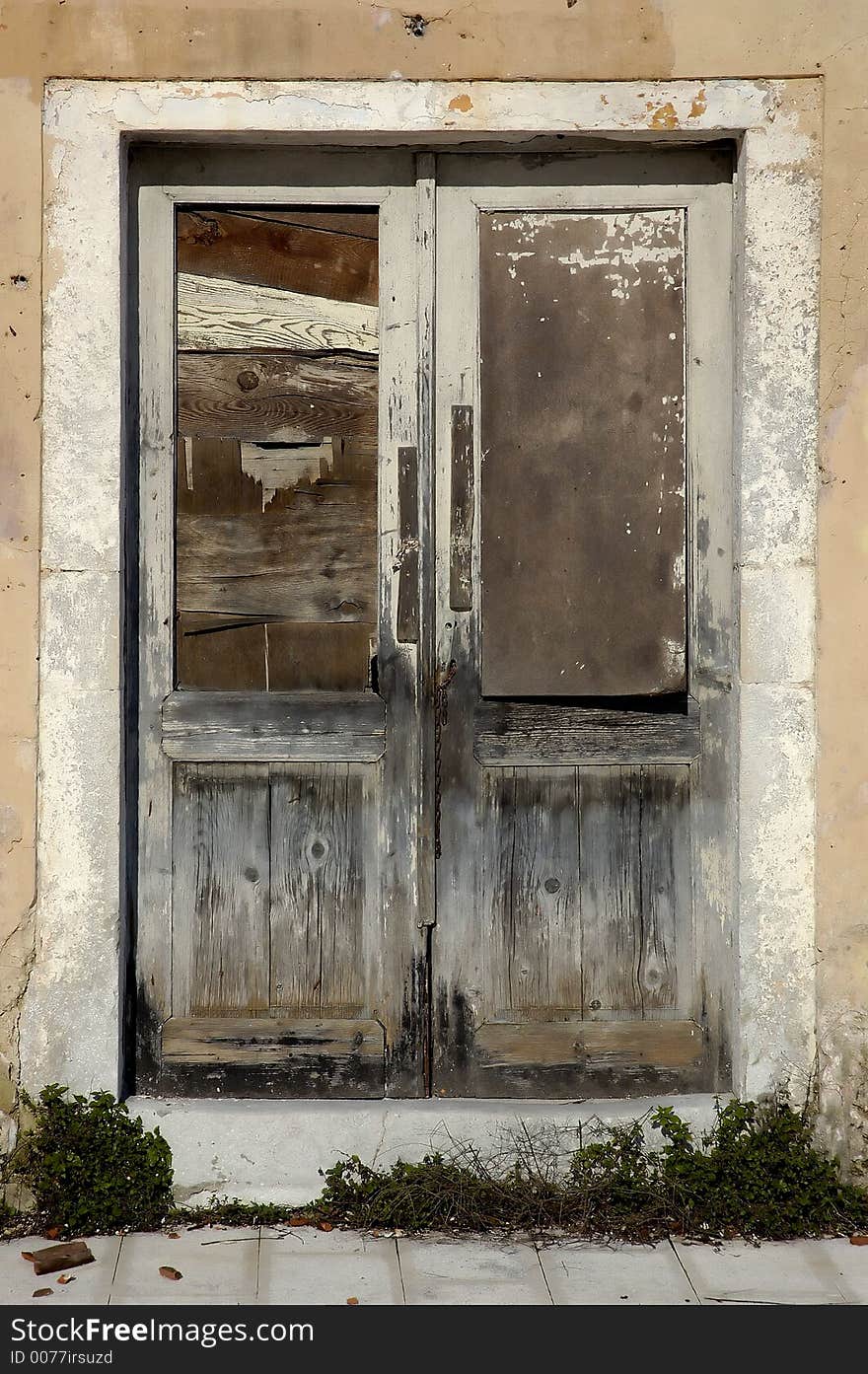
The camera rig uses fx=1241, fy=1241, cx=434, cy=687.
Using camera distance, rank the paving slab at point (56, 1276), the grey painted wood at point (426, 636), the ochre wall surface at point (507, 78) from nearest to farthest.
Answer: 1. the paving slab at point (56, 1276)
2. the ochre wall surface at point (507, 78)
3. the grey painted wood at point (426, 636)

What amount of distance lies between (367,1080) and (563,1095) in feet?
1.82

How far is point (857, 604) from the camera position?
3.38m

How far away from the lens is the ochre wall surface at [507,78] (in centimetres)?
328

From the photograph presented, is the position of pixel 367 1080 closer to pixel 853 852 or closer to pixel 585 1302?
pixel 585 1302

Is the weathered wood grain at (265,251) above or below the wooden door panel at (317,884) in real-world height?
above

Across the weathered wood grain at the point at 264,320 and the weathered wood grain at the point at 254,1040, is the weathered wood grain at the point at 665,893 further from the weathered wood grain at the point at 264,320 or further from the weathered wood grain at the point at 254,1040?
the weathered wood grain at the point at 264,320

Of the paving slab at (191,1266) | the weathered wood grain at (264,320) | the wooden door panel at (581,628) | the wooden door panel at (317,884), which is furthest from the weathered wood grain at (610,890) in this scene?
the weathered wood grain at (264,320)

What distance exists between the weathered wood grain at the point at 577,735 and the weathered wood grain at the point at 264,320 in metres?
1.11

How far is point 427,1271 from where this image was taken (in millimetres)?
3020

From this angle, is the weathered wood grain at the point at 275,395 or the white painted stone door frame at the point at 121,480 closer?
the white painted stone door frame at the point at 121,480

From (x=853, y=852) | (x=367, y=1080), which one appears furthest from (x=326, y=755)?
(x=853, y=852)

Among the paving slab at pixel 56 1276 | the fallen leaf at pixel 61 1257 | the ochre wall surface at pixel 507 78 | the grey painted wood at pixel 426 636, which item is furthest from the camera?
the grey painted wood at pixel 426 636

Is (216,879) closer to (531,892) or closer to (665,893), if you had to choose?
(531,892)

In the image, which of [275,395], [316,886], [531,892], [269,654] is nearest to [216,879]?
[316,886]
